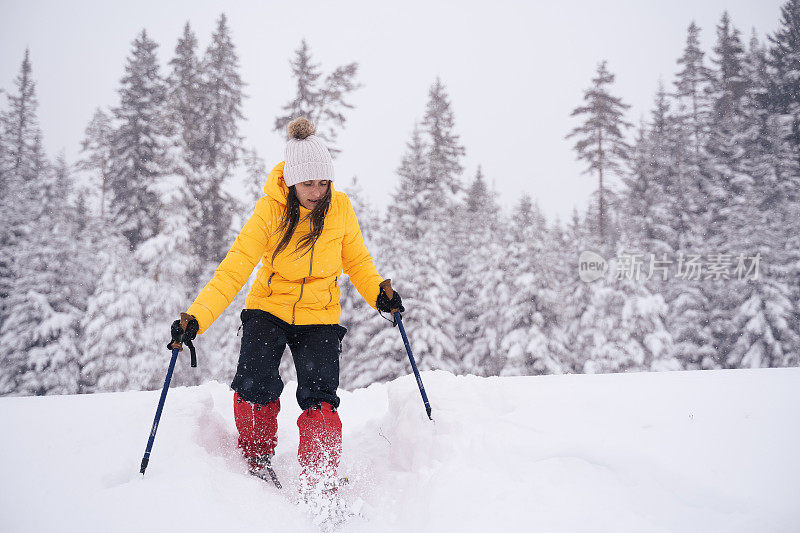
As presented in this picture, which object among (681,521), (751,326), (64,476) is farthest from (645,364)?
(64,476)

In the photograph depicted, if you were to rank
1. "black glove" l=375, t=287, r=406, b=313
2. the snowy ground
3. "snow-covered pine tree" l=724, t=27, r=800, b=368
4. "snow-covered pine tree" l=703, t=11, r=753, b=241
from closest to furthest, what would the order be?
the snowy ground → "black glove" l=375, t=287, r=406, b=313 → "snow-covered pine tree" l=724, t=27, r=800, b=368 → "snow-covered pine tree" l=703, t=11, r=753, b=241

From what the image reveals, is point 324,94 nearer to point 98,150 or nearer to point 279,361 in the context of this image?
point 98,150

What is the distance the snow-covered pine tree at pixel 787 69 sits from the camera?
21516mm

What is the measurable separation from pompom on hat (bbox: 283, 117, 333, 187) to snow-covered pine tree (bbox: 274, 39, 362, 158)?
15.3 metres

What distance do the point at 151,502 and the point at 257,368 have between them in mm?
1022

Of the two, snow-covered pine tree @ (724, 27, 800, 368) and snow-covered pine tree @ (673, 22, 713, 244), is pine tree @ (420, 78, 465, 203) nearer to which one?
snow-covered pine tree @ (673, 22, 713, 244)

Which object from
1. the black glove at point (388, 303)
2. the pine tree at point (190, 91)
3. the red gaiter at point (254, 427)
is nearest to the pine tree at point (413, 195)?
the pine tree at point (190, 91)

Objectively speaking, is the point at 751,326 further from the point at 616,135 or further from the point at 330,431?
the point at 330,431

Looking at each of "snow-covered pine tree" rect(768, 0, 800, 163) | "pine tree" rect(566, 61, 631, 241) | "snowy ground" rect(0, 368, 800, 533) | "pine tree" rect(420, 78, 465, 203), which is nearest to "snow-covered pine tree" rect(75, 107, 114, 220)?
"pine tree" rect(420, 78, 465, 203)

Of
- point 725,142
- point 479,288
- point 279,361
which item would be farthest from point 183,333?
point 725,142

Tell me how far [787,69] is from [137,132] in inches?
1219

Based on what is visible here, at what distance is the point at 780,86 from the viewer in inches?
896

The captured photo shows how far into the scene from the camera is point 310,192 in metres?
3.19

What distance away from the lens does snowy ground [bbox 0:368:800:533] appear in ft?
6.82
